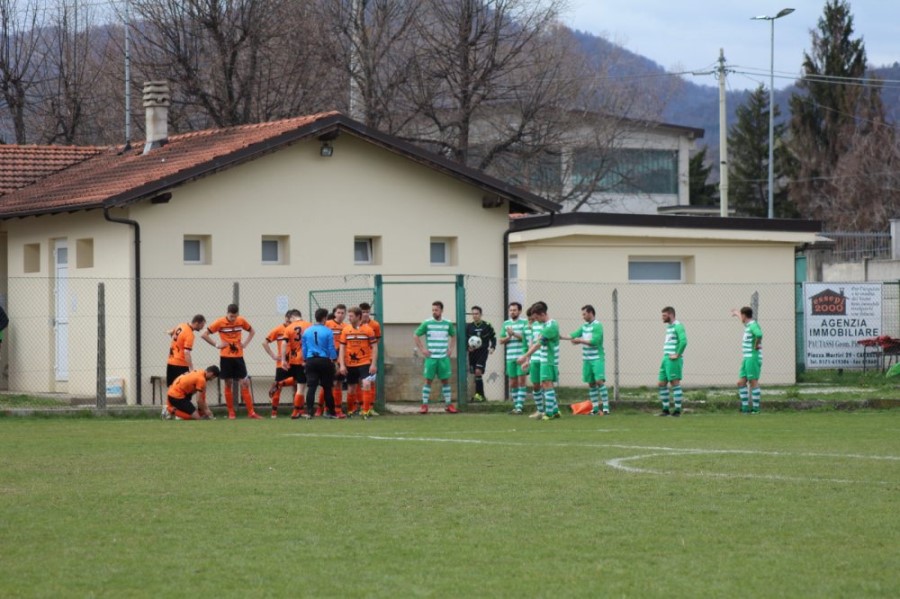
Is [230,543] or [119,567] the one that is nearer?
[119,567]

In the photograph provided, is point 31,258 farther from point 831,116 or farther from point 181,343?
point 831,116

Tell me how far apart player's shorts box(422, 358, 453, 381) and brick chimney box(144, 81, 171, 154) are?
8.47 meters

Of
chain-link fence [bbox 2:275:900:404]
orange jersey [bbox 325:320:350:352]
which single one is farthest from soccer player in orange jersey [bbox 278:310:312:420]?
chain-link fence [bbox 2:275:900:404]

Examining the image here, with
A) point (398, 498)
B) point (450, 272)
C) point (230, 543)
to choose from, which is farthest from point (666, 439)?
point (450, 272)

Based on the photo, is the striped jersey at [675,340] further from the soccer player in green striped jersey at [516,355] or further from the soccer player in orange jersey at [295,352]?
the soccer player in orange jersey at [295,352]

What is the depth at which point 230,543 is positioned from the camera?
899 cm

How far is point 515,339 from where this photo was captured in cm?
2312

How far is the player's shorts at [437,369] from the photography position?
23.1 metres

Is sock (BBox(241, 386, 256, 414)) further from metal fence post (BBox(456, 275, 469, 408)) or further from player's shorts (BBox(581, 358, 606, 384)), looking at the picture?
player's shorts (BBox(581, 358, 606, 384))

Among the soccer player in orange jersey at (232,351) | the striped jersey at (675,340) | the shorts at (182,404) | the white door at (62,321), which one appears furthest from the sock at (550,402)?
the white door at (62,321)

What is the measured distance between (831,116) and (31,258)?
5543 cm

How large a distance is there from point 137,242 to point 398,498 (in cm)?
1372

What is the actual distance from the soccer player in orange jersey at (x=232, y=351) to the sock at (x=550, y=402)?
432cm

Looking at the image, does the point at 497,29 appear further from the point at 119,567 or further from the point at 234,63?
the point at 119,567
